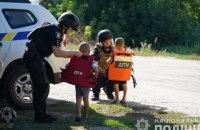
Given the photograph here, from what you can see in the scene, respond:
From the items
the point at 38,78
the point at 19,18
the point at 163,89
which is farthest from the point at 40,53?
the point at 163,89

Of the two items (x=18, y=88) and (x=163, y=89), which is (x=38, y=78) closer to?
(x=18, y=88)

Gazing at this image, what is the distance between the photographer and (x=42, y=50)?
7.94 meters

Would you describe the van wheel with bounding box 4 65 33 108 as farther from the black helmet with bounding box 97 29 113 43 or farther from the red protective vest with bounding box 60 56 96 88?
the black helmet with bounding box 97 29 113 43

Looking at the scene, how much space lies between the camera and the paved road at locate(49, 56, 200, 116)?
10281 mm

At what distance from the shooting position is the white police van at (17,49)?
9.03 m

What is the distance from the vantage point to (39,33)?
7914 millimetres

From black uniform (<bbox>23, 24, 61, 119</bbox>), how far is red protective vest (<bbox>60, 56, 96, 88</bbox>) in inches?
16.4

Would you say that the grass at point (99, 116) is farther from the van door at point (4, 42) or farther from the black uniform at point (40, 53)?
the van door at point (4, 42)

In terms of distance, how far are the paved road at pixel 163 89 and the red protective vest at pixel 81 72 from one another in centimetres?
200

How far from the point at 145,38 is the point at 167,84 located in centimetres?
2352

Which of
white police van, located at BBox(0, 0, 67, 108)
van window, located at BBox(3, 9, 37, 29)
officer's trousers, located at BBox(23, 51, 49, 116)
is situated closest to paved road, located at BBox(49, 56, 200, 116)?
white police van, located at BBox(0, 0, 67, 108)

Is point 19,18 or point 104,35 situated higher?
point 19,18

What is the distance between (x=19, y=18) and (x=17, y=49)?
0.63 metres

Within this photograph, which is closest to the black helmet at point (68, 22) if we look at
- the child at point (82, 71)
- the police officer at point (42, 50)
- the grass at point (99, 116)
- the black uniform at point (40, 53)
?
the police officer at point (42, 50)
